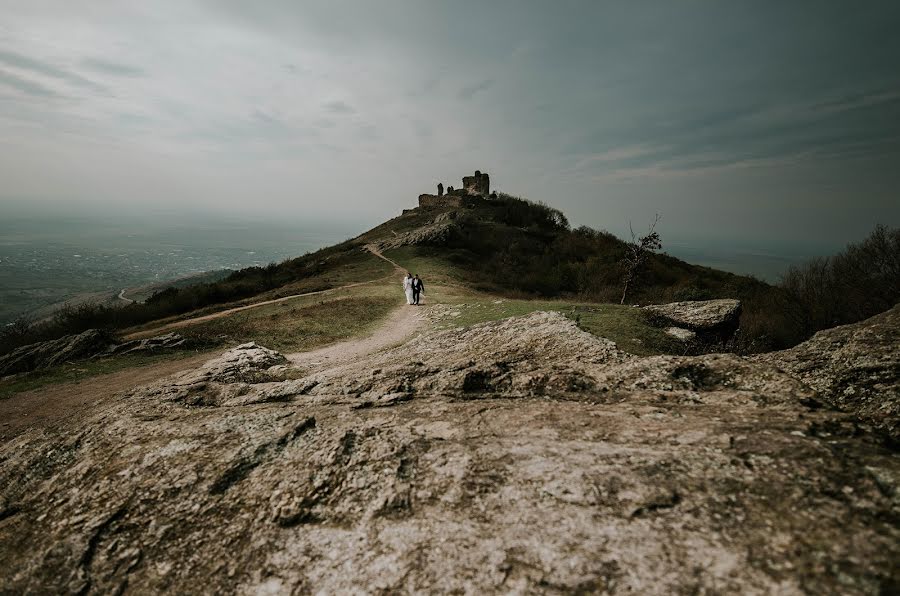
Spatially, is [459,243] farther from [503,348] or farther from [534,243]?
[503,348]

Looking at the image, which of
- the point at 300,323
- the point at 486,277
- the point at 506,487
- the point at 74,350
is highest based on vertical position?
the point at 486,277

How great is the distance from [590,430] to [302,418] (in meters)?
5.38

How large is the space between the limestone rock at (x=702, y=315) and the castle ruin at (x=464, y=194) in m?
69.4

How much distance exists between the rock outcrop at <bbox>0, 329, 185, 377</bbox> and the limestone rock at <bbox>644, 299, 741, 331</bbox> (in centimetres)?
2622

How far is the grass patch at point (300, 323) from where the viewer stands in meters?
23.1

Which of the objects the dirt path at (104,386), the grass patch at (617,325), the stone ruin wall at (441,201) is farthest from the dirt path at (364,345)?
the stone ruin wall at (441,201)

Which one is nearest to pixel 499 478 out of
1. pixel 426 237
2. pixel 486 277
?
pixel 486 277

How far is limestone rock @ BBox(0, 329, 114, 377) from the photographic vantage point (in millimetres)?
20969

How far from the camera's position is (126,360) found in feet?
67.2

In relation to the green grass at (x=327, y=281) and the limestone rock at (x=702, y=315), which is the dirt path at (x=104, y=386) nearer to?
the green grass at (x=327, y=281)

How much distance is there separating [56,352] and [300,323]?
1320 cm

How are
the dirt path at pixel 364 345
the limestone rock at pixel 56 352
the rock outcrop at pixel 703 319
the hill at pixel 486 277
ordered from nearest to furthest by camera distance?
the rock outcrop at pixel 703 319 < the dirt path at pixel 364 345 < the limestone rock at pixel 56 352 < the hill at pixel 486 277

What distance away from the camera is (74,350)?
69.8 ft

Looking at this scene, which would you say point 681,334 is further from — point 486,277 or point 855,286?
point 486,277
